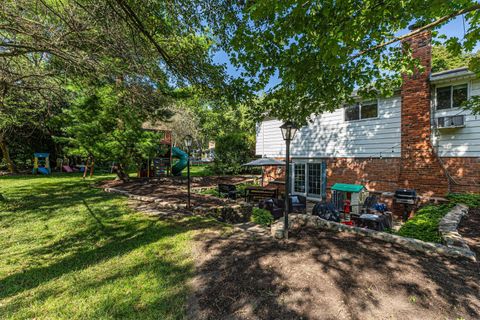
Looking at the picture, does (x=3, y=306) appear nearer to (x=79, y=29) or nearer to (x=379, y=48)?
(x=79, y=29)

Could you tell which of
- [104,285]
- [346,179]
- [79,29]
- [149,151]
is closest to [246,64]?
[79,29]

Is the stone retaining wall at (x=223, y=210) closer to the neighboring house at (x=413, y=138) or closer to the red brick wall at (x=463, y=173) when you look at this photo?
the neighboring house at (x=413, y=138)

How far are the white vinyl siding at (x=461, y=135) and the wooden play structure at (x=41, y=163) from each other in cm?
2647

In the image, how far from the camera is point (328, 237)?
4461 mm

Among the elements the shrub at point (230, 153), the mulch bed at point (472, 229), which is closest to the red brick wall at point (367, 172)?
the mulch bed at point (472, 229)

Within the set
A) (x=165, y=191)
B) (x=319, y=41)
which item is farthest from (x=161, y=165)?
(x=319, y=41)

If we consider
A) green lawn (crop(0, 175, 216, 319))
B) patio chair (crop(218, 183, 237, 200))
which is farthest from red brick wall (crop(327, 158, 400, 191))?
green lawn (crop(0, 175, 216, 319))

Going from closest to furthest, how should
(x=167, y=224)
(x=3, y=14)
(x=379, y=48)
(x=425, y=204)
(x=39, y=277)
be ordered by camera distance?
(x=39, y=277) < (x=3, y=14) < (x=379, y=48) < (x=167, y=224) < (x=425, y=204)

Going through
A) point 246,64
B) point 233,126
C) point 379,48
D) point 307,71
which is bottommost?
point 307,71

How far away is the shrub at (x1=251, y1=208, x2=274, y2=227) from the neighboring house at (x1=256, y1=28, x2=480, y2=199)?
145 inches

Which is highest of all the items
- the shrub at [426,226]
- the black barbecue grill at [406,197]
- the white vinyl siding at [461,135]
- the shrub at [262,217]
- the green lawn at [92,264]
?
the white vinyl siding at [461,135]

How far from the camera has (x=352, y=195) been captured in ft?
24.7

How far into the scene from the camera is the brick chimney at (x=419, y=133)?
7438 millimetres

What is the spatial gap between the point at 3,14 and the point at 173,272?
5.92 metres
